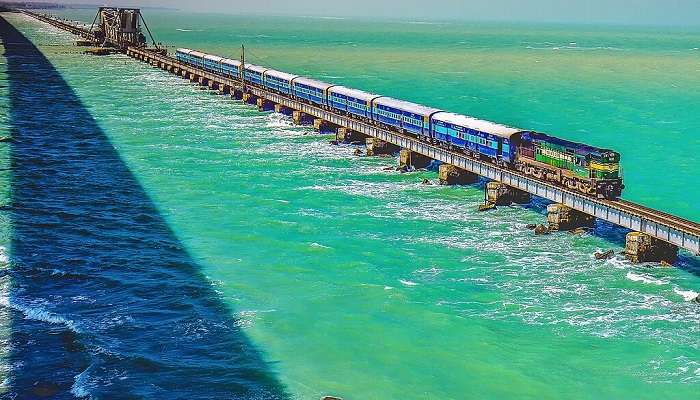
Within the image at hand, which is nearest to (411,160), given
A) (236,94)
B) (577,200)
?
(577,200)

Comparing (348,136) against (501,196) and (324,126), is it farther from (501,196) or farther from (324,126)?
(501,196)

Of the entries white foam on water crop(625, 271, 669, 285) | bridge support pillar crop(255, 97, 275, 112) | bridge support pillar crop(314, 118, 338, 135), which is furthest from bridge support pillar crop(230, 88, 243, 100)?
white foam on water crop(625, 271, 669, 285)

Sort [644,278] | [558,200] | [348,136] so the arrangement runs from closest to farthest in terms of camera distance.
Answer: [644,278]
[558,200]
[348,136]

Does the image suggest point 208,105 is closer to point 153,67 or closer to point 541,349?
point 153,67

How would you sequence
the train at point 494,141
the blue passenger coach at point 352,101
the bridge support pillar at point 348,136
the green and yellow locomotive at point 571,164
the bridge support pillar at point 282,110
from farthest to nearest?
the bridge support pillar at point 282,110, the bridge support pillar at point 348,136, the blue passenger coach at point 352,101, the train at point 494,141, the green and yellow locomotive at point 571,164

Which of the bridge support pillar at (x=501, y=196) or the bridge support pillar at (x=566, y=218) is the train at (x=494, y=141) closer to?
the bridge support pillar at (x=566, y=218)

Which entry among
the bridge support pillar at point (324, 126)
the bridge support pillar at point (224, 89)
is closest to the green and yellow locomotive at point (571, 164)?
the bridge support pillar at point (324, 126)
